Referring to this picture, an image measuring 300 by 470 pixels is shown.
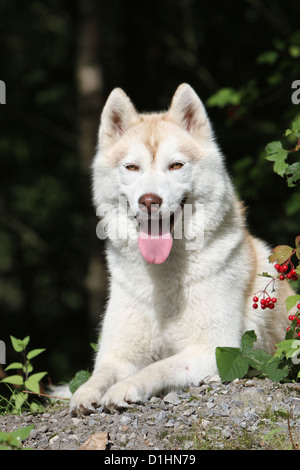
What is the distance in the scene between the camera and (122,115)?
13.9 feet

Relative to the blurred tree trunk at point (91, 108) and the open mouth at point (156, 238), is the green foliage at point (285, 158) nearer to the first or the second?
the open mouth at point (156, 238)

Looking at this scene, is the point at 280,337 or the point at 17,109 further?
the point at 17,109

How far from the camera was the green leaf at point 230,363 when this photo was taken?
138 inches

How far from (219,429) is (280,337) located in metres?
1.52

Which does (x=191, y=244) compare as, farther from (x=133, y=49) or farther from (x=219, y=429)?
(x=133, y=49)

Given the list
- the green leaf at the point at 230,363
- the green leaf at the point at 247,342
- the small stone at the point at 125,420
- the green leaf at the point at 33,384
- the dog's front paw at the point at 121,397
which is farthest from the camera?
the green leaf at the point at 33,384

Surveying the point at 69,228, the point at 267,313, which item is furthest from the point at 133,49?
the point at 267,313

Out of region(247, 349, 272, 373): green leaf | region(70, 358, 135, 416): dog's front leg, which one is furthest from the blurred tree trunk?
region(247, 349, 272, 373): green leaf

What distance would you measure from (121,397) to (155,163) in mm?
1494

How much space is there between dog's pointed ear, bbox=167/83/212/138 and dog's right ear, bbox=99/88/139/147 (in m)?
0.29

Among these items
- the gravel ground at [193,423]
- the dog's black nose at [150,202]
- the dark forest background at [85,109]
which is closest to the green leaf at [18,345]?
the gravel ground at [193,423]

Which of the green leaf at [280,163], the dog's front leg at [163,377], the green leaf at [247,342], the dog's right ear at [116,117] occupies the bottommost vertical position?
the dog's front leg at [163,377]

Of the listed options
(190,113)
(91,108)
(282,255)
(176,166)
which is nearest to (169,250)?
(176,166)
